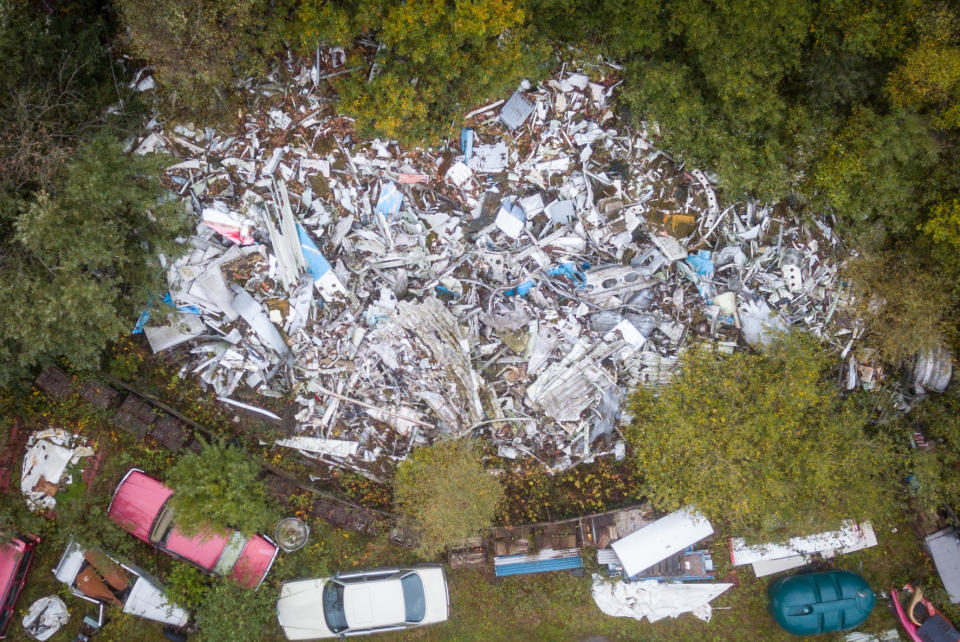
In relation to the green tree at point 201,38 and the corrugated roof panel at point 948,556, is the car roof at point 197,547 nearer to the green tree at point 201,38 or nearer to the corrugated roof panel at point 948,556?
the green tree at point 201,38

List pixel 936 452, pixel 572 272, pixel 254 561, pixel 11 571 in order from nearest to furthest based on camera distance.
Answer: pixel 11 571, pixel 254 561, pixel 572 272, pixel 936 452

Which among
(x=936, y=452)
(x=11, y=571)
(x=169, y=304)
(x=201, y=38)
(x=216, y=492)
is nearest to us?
(x=201, y=38)

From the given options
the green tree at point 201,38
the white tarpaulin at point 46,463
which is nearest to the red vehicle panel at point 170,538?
the white tarpaulin at point 46,463

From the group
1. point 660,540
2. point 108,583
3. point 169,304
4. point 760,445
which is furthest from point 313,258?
point 760,445

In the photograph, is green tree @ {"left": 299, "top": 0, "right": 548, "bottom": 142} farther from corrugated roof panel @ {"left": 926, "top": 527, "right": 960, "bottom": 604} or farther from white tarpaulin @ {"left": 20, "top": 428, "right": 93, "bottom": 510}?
corrugated roof panel @ {"left": 926, "top": 527, "right": 960, "bottom": 604}

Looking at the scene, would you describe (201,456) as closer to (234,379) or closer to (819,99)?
(234,379)

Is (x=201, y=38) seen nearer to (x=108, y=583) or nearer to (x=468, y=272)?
(x=468, y=272)

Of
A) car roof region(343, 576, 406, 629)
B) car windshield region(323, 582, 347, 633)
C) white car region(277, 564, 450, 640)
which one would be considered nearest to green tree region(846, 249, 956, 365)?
white car region(277, 564, 450, 640)
